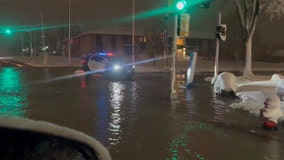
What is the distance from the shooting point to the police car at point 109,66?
85.5 ft

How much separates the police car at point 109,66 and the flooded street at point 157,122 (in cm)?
954

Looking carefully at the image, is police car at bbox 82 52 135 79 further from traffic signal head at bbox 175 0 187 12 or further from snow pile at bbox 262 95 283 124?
snow pile at bbox 262 95 283 124

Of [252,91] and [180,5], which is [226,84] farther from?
[180,5]

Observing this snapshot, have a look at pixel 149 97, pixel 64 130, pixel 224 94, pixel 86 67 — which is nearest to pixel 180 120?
pixel 149 97

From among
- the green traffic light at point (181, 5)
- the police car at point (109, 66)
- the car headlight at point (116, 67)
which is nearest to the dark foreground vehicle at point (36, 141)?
the green traffic light at point (181, 5)

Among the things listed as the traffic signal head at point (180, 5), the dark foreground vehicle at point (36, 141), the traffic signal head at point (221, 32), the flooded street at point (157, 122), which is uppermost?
the traffic signal head at point (180, 5)

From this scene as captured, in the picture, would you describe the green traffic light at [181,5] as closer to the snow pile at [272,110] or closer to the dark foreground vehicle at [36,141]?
the snow pile at [272,110]

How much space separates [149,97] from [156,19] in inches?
2221

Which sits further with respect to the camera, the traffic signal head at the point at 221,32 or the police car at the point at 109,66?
the police car at the point at 109,66

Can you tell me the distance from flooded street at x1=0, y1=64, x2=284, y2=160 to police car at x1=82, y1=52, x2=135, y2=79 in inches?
375

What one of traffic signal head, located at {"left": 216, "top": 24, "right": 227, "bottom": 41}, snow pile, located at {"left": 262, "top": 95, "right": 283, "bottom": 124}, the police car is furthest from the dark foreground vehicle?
the police car

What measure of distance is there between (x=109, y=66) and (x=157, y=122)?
1733cm

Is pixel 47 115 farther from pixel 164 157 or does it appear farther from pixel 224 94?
pixel 224 94

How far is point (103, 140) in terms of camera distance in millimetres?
8047
